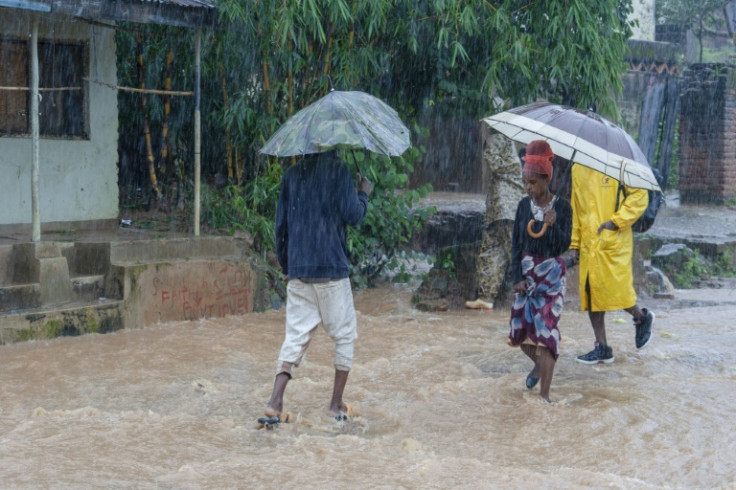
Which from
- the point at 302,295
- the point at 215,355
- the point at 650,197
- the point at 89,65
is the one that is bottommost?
the point at 215,355

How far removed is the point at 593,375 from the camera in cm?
671

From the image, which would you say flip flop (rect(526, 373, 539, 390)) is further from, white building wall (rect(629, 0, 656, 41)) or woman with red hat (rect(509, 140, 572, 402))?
white building wall (rect(629, 0, 656, 41))

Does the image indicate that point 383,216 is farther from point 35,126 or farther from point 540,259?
point 540,259

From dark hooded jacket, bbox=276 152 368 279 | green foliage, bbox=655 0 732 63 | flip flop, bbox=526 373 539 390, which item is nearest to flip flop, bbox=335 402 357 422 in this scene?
dark hooded jacket, bbox=276 152 368 279

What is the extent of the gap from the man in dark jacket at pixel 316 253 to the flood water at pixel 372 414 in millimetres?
471

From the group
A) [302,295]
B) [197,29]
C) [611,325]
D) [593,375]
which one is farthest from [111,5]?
[611,325]

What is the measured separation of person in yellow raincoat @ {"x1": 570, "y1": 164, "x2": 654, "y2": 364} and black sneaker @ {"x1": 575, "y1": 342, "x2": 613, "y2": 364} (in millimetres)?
151

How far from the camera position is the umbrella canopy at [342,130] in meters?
4.96

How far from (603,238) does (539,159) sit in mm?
1426

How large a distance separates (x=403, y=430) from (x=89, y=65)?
6493 millimetres

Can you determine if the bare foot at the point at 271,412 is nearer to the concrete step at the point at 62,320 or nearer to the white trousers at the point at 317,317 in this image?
the white trousers at the point at 317,317

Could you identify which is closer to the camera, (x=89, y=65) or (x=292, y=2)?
(x=292, y=2)

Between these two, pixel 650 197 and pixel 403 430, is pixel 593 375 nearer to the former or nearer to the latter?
pixel 650 197

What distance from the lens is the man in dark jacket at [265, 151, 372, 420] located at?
203 inches
